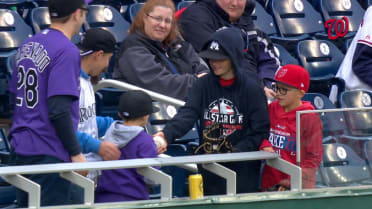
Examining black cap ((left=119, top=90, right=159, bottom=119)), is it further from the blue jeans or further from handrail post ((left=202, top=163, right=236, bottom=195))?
the blue jeans

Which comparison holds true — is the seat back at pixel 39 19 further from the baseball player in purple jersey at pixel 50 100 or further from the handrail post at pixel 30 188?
the handrail post at pixel 30 188

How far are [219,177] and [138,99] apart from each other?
54 centimetres

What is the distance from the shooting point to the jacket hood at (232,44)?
4.11 meters

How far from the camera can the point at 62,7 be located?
12.3 ft

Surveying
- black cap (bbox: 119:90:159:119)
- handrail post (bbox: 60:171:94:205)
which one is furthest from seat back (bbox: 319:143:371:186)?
handrail post (bbox: 60:171:94:205)

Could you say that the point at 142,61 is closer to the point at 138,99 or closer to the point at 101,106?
the point at 101,106

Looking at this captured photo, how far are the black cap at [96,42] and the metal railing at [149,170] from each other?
73 cm

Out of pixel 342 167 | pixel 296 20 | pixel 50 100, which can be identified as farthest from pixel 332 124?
pixel 296 20

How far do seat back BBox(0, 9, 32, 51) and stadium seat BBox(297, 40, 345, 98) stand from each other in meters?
2.32

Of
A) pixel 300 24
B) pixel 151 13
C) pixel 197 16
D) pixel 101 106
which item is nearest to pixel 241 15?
pixel 197 16

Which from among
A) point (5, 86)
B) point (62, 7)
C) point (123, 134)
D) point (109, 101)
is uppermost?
point (62, 7)

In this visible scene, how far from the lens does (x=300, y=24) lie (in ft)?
25.4

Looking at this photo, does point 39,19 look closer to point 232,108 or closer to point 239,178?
point 232,108

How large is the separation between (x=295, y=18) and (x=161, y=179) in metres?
4.40
